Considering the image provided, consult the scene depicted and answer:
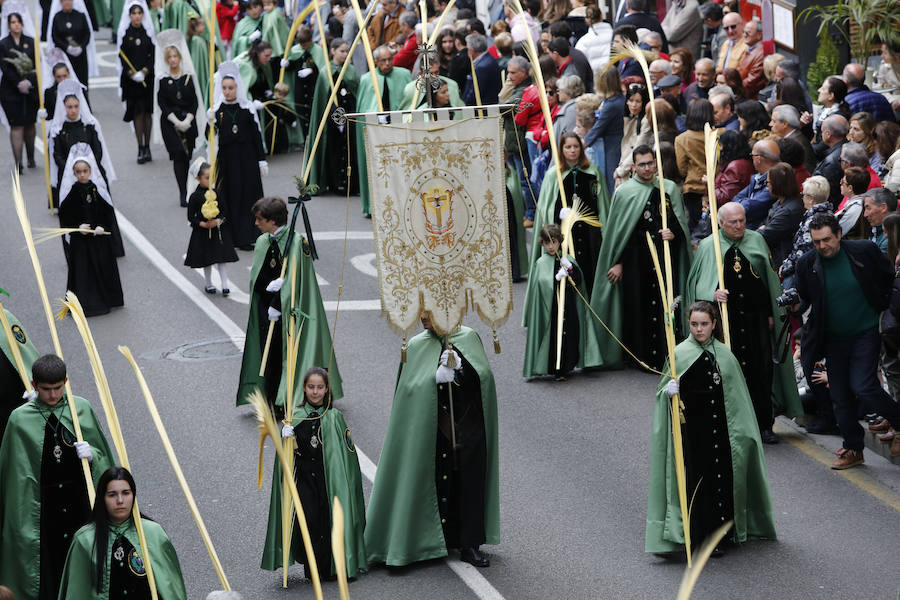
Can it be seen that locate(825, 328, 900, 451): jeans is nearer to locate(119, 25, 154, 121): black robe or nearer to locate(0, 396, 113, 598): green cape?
locate(0, 396, 113, 598): green cape

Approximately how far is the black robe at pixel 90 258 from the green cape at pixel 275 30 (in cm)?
750

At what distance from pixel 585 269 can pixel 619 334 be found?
73 centimetres

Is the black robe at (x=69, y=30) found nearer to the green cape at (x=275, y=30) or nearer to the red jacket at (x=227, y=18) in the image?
the green cape at (x=275, y=30)

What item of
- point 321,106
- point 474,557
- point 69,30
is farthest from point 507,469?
point 69,30

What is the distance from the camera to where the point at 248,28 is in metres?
23.2

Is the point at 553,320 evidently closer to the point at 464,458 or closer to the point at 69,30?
the point at 464,458

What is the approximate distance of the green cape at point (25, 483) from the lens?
845 cm

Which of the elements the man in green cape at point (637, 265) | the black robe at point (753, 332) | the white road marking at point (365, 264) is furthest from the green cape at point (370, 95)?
the black robe at point (753, 332)

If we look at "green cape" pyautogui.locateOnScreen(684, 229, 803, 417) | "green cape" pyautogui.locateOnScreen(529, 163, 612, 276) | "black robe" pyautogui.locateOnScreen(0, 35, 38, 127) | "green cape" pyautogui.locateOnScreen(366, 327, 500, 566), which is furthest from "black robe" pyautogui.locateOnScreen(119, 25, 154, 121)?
"green cape" pyautogui.locateOnScreen(366, 327, 500, 566)

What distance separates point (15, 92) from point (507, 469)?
12.6 meters

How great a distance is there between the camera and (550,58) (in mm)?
16141

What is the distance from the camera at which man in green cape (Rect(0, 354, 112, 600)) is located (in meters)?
8.45

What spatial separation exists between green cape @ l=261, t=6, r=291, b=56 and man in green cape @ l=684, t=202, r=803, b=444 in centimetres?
1257

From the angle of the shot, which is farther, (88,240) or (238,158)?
(238,158)
